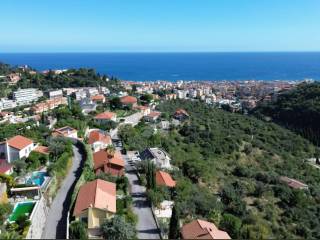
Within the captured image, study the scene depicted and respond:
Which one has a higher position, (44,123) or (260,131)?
(44,123)

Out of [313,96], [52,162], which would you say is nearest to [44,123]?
[52,162]

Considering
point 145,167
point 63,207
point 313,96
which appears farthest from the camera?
point 313,96

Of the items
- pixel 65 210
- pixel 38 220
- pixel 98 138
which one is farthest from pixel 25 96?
pixel 38 220

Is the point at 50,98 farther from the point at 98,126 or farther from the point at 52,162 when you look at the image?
the point at 52,162

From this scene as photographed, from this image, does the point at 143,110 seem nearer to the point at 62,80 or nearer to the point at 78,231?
the point at 62,80

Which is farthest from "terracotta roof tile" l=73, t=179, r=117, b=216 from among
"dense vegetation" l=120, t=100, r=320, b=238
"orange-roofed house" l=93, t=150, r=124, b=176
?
"orange-roofed house" l=93, t=150, r=124, b=176

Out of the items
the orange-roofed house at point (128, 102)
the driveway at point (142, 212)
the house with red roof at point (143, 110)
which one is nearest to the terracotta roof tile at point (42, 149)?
the driveway at point (142, 212)

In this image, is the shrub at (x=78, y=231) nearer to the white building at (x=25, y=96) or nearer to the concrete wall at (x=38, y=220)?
the concrete wall at (x=38, y=220)
